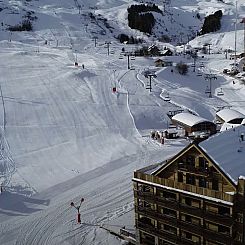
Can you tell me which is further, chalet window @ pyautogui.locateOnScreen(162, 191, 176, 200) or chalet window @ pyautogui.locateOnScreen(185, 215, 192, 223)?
chalet window @ pyautogui.locateOnScreen(162, 191, 176, 200)

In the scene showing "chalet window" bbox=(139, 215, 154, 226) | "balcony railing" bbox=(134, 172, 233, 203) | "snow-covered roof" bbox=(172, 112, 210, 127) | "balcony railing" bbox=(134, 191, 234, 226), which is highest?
"balcony railing" bbox=(134, 172, 233, 203)

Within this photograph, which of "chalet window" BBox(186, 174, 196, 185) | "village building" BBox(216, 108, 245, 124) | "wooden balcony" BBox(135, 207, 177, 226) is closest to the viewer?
"chalet window" BBox(186, 174, 196, 185)

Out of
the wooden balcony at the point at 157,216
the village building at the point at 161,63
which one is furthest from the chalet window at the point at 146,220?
the village building at the point at 161,63

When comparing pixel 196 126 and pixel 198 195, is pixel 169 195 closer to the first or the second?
pixel 198 195

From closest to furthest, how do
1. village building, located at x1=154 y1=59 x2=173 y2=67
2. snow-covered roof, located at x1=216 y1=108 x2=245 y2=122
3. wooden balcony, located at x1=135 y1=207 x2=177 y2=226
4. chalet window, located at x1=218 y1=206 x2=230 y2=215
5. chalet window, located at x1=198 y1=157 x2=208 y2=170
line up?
1. chalet window, located at x1=218 y1=206 x2=230 y2=215
2. chalet window, located at x1=198 y1=157 x2=208 y2=170
3. wooden balcony, located at x1=135 y1=207 x2=177 y2=226
4. snow-covered roof, located at x1=216 y1=108 x2=245 y2=122
5. village building, located at x1=154 y1=59 x2=173 y2=67

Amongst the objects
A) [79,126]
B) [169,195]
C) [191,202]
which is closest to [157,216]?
[169,195]

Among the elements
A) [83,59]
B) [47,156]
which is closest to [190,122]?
[47,156]

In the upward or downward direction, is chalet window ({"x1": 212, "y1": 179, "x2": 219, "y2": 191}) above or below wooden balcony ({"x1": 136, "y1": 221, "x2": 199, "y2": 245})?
above

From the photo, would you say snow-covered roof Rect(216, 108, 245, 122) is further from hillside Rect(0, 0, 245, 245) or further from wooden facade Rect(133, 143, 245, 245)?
wooden facade Rect(133, 143, 245, 245)

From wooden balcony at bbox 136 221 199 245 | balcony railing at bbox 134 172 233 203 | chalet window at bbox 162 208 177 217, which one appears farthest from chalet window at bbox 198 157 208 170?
wooden balcony at bbox 136 221 199 245
